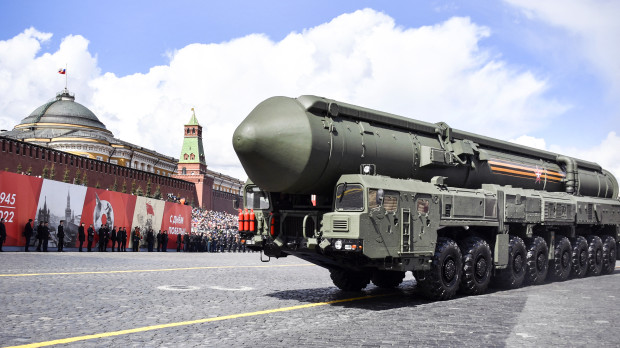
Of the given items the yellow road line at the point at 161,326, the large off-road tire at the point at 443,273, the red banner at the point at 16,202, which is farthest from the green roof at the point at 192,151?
the yellow road line at the point at 161,326

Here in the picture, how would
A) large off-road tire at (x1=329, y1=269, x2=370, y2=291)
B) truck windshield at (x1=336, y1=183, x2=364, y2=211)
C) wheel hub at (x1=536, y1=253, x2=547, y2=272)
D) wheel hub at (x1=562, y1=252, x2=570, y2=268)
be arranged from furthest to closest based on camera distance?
wheel hub at (x1=562, y1=252, x2=570, y2=268) < wheel hub at (x1=536, y1=253, x2=547, y2=272) < large off-road tire at (x1=329, y1=269, x2=370, y2=291) < truck windshield at (x1=336, y1=183, x2=364, y2=211)

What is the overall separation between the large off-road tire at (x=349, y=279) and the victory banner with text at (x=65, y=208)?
19738 mm

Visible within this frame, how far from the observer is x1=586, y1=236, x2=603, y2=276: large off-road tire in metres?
16.4

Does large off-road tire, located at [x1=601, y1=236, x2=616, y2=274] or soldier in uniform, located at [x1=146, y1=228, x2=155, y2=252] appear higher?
large off-road tire, located at [x1=601, y1=236, x2=616, y2=274]

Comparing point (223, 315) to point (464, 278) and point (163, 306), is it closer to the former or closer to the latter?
point (163, 306)

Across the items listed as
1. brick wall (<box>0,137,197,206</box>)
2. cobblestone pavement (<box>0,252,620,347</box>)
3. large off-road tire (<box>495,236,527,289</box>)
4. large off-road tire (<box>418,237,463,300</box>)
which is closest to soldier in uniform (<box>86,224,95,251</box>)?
cobblestone pavement (<box>0,252,620,347</box>)

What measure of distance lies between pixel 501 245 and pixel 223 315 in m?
6.66

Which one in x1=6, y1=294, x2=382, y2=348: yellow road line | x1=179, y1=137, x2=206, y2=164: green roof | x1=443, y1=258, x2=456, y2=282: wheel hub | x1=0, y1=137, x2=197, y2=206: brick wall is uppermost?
x1=179, y1=137, x2=206, y2=164: green roof

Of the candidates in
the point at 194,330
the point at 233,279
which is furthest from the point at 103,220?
the point at 194,330

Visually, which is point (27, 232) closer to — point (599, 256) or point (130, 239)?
point (130, 239)

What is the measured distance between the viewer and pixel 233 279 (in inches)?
586

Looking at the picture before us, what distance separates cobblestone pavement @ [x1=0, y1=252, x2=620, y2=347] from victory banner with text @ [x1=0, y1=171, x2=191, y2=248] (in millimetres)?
14554

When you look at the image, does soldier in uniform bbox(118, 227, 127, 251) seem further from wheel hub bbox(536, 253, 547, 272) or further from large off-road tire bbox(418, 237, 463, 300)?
large off-road tire bbox(418, 237, 463, 300)

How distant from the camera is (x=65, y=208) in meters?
29.9
